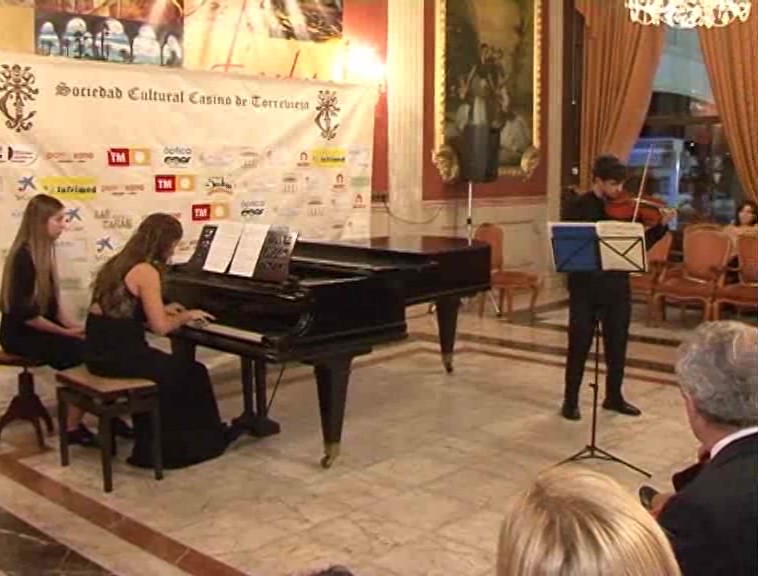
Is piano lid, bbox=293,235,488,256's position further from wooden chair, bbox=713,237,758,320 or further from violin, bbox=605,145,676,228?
wooden chair, bbox=713,237,758,320

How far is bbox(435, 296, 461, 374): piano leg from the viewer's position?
21.0 ft

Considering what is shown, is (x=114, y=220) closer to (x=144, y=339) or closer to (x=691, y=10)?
(x=144, y=339)

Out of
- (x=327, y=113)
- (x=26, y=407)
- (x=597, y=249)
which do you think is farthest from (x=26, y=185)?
(x=597, y=249)

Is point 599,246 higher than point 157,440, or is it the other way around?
point 599,246

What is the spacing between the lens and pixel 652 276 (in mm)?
8375

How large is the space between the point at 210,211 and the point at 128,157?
0.72 m

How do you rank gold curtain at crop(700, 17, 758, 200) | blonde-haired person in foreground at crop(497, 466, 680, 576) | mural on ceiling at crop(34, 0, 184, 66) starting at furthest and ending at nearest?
gold curtain at crop(700, 17, 758, 200) < mural on ceiling at crop(34, 0, 184, 66) < blonde-haired person in foreground at crop(497, 466, 680, 576)

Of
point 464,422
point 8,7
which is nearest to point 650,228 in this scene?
point 464,422

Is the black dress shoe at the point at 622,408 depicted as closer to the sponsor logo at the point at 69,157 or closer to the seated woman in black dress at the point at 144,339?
the seated woman in black dress at the point at 144,339

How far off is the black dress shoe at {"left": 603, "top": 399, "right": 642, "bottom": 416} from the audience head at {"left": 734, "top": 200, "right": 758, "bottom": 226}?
144 inches

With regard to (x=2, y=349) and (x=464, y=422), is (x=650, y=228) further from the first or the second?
(x=2, y=349)

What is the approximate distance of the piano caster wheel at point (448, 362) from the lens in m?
6.59

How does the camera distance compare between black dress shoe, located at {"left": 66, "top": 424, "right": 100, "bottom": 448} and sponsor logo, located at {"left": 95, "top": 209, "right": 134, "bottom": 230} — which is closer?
black dress shoe, located at {"left": 66, "top": 424, "right": 100, "bottom": 448}

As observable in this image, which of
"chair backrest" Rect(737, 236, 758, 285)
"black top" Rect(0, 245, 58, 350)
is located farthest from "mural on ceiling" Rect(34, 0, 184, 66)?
"chair backrest" Rect(737, 236, 758, 285)
